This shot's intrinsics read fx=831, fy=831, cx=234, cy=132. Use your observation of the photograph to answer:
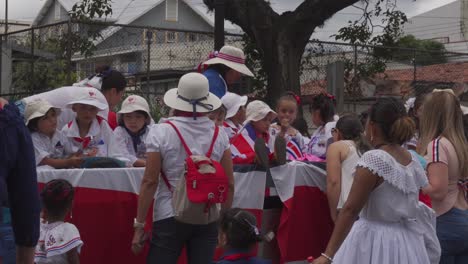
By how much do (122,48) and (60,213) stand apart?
25.6 ft

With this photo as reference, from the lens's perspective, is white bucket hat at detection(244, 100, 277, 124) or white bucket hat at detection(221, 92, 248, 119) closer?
white bucket hat at detection(244, 100, 277, 124)

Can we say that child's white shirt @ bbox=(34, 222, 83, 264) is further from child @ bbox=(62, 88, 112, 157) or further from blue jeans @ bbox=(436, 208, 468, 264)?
blue jeans @ bbox=(436, 208, 468, 264)

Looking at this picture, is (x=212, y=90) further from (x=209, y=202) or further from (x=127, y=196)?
(x=209, y=202)

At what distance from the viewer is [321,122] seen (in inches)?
335

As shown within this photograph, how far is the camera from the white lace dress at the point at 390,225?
A: 5.02 meters

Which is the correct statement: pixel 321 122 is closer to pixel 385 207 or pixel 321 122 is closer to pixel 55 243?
pixel 385 207

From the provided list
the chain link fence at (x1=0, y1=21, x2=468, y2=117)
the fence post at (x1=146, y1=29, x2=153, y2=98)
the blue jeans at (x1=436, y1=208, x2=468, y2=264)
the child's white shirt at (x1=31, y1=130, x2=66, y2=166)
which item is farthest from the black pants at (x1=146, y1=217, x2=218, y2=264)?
the fence post at (x1=146, y1=29, x2=153, y2=98)

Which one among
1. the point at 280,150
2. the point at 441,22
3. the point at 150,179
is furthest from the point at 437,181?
the point at 441,22

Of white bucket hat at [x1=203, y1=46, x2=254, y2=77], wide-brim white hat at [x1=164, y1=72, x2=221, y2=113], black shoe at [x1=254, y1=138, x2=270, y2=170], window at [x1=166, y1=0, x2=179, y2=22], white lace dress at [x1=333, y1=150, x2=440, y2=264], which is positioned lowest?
white lace dress at [x1=333, y1=150, x2=440, y2=264]

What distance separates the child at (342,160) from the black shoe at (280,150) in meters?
0.36

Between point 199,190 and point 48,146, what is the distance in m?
1.49

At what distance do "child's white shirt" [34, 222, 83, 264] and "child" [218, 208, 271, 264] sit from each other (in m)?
1.08

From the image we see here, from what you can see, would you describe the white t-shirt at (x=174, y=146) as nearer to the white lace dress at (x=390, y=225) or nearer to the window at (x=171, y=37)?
the white lace dress at (x=390, y=225)

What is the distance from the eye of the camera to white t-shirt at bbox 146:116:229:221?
5551 mm
